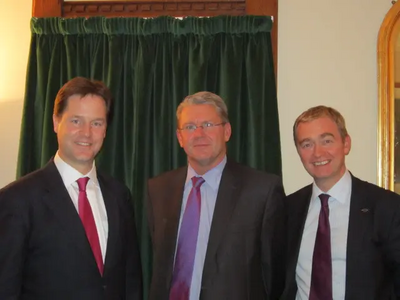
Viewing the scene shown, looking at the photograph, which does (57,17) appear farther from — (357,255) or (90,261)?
(357,255)

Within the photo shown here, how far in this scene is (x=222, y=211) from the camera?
6.48ft

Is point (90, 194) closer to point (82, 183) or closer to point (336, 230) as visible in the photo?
point (82, 183)

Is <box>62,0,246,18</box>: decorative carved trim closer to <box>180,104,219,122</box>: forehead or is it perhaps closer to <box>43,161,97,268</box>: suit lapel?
<box>180,104,219,122</box>: forehead

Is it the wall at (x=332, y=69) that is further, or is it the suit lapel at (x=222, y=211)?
the wall at (x=332, y=69)

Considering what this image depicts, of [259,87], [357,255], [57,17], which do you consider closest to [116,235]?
[357,255]

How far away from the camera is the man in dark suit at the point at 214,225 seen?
191 centimetres

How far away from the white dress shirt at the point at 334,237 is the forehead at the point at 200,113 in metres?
0.62

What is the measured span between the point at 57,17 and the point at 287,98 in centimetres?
161

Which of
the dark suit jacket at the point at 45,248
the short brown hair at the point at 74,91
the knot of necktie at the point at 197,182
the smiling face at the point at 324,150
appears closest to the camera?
the dark suit jacket at the point at 45,248

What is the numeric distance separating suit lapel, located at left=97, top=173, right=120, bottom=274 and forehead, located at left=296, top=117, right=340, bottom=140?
930 mm

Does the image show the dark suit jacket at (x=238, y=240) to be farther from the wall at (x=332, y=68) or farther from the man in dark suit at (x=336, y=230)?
the wall at (x=332, y=68)

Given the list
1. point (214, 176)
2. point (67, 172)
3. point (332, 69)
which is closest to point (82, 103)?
point (67, 172)

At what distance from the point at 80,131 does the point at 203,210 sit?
0.67m

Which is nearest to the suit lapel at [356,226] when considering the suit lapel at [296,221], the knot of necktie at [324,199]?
the knot of necktie at [324,199]
